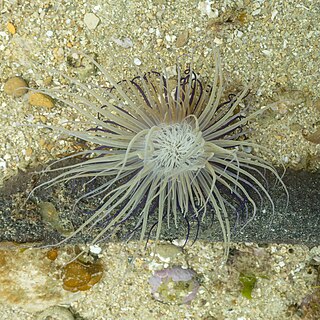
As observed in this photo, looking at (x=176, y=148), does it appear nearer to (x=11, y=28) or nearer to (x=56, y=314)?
(x=11, y=28)

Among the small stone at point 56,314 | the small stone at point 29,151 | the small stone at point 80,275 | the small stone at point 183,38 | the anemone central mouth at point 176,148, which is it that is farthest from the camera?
the small stone at point 56,314

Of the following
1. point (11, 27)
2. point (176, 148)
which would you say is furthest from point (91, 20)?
point (176, 148)

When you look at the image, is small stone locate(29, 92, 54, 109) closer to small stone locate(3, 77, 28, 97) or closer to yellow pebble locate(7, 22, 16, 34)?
small stone locate(3, 77, 28, 97)

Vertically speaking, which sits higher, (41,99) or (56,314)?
(41,99)

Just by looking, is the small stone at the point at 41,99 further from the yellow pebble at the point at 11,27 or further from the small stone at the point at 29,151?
the yellow pebble at the point at 11,27

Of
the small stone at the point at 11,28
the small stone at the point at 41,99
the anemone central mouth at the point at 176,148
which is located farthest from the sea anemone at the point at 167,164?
the small stone at the point at 11,28

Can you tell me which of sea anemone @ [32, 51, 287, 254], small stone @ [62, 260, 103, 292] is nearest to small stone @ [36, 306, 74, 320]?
small stone @ [62, 260, 103, 292]
